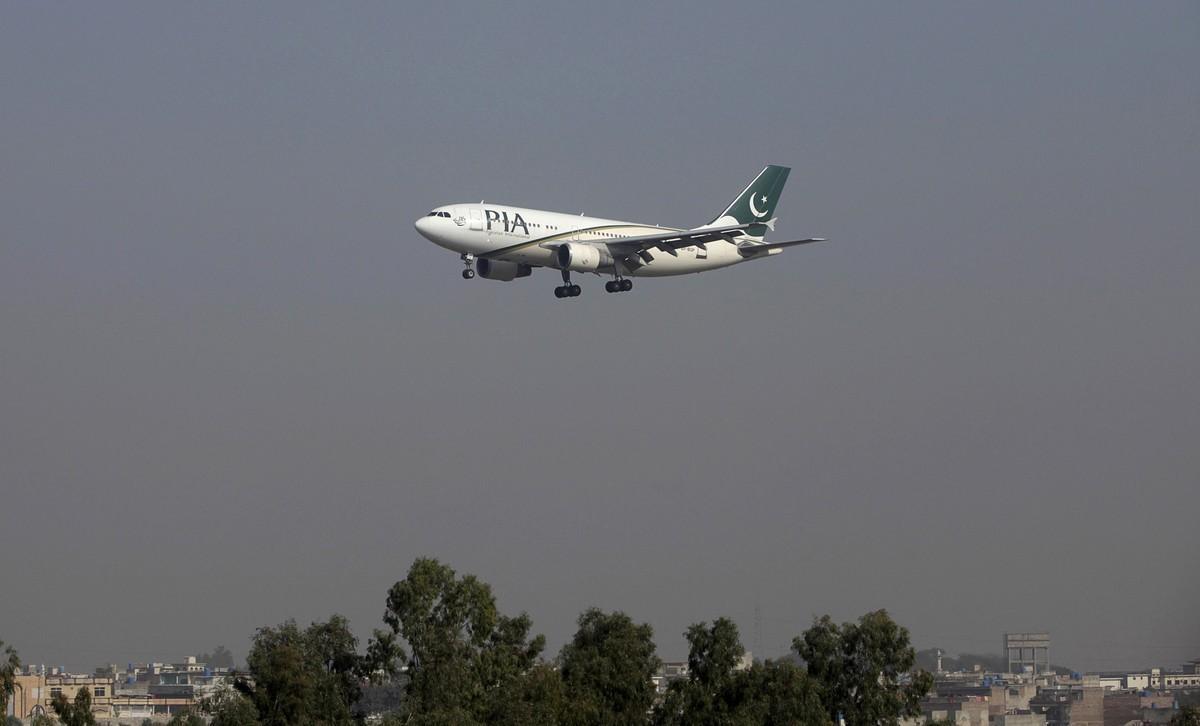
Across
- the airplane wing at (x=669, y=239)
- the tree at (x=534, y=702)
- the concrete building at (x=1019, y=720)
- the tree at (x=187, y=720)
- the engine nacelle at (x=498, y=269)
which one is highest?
the airplane wing at (x=669, y=239)

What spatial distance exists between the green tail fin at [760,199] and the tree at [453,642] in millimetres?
38983

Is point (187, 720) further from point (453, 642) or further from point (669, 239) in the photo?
point (669, 239)

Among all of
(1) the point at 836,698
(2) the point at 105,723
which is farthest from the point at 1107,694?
(1) the point at 836,698

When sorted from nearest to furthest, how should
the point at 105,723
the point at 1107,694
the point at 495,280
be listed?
the point at 495,280 → the point at 105,723 → the point at 1107,694

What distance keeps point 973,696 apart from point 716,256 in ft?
356

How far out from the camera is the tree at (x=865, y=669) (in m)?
78.1

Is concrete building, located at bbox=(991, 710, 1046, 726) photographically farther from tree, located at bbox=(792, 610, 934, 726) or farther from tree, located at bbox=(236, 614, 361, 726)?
tree, located at bbox=(236, 614, 361, 726)

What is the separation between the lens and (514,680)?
76125 millimetres

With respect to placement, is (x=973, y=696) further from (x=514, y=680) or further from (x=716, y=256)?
(x=514, y=680)

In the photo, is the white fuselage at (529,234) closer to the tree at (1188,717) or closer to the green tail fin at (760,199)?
the green tail fin at (760,199)

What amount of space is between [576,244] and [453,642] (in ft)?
79.4

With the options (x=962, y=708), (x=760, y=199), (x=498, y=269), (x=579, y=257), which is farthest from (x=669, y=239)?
(x=962, y=708)

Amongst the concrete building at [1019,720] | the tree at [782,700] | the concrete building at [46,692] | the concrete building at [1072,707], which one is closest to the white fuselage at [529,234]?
the tree at [782,700]

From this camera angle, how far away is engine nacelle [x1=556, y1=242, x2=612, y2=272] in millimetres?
89938
